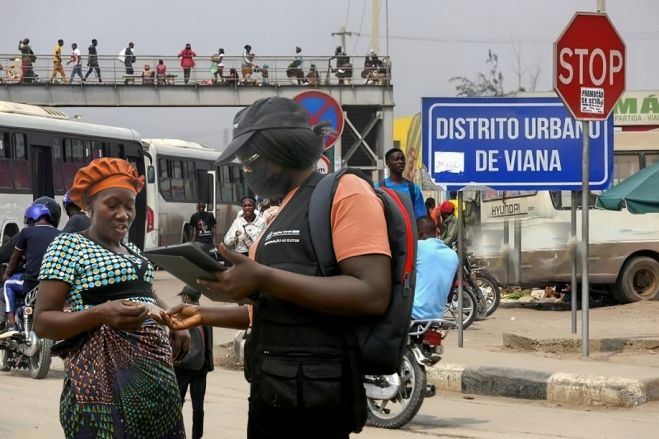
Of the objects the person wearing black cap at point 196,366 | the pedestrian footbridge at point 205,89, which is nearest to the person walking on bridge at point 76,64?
the pedestrian footbridge at point 205,89

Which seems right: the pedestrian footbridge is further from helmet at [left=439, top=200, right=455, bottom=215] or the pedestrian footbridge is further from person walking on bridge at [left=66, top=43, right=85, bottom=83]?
helmet at [left=439, top=200, right=455, bottom=215]

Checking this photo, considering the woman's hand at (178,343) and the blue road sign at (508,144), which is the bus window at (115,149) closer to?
the blue road sign at (508,144)

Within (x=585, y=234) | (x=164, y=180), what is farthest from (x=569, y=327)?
(x=164, y=180)

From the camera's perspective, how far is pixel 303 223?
139 inches

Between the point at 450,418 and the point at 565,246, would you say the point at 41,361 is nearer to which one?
the point at 450,418

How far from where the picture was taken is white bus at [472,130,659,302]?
2036 cm

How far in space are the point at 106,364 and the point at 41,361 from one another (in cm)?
749

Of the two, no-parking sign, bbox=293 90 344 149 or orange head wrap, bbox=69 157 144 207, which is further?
no-parking sign, bbox=293 90 344 149

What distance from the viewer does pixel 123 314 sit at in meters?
4.39

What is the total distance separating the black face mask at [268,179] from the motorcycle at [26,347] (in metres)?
8.33

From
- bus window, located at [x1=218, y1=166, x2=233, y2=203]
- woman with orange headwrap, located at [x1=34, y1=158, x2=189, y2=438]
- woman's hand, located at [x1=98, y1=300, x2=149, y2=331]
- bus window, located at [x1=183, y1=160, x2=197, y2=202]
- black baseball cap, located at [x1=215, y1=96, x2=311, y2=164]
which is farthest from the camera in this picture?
bus window, located at [x1=218, y1=166, x2=233, y2=203]

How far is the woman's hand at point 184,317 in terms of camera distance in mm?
3928

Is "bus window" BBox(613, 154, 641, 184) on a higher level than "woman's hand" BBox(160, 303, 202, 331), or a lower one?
lower

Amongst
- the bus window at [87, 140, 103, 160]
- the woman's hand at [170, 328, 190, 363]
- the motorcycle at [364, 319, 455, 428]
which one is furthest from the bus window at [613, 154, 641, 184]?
the woman's hand at [170, 328, 190, 363]
